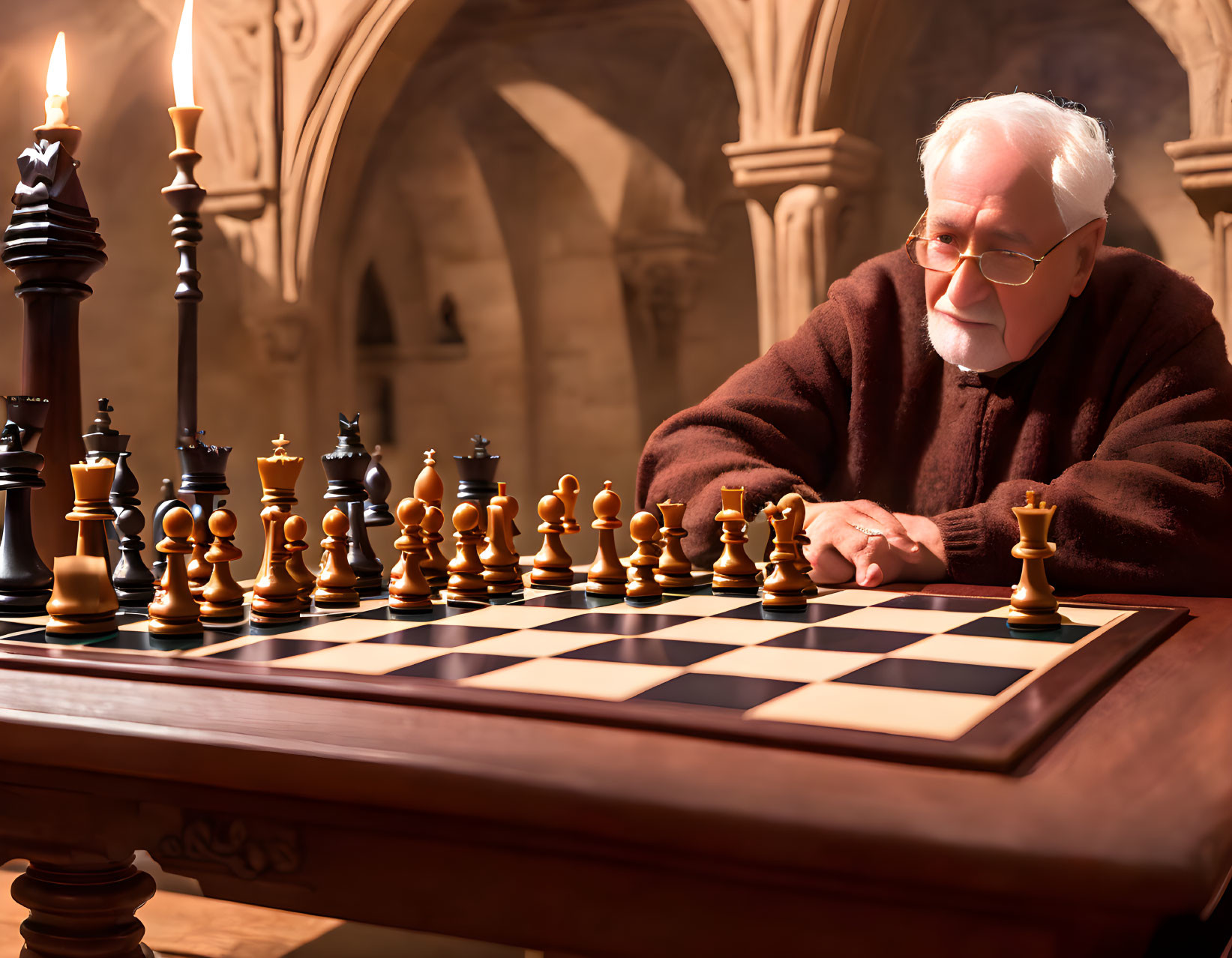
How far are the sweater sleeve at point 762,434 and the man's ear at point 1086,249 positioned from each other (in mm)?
420

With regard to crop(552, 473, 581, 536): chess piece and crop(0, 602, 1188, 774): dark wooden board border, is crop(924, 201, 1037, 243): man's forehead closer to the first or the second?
crop(552, 473, 581, 536): chess piece

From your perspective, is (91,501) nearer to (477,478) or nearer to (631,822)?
(477,478)

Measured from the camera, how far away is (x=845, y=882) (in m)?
0.68

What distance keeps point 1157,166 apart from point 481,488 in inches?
192

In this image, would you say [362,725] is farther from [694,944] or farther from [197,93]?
[197,93]

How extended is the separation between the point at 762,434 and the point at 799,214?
2.63 meters

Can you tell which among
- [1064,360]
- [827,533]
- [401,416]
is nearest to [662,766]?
[827,533]

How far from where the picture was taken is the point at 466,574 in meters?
1.42

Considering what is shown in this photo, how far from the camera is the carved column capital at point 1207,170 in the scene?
155 inches

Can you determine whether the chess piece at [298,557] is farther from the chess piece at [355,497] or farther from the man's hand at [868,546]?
the man's hand at [868,546]

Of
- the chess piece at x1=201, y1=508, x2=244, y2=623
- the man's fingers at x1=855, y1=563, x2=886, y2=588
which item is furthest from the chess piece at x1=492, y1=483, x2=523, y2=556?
the man's fingers at x1=855, y1=563, x2=886, y2=588

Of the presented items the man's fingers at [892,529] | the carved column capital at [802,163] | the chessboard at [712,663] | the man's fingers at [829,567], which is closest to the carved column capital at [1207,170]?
the carved column capital at [802,163]

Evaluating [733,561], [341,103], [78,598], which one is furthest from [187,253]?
[341,103]

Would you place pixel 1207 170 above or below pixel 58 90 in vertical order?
above
